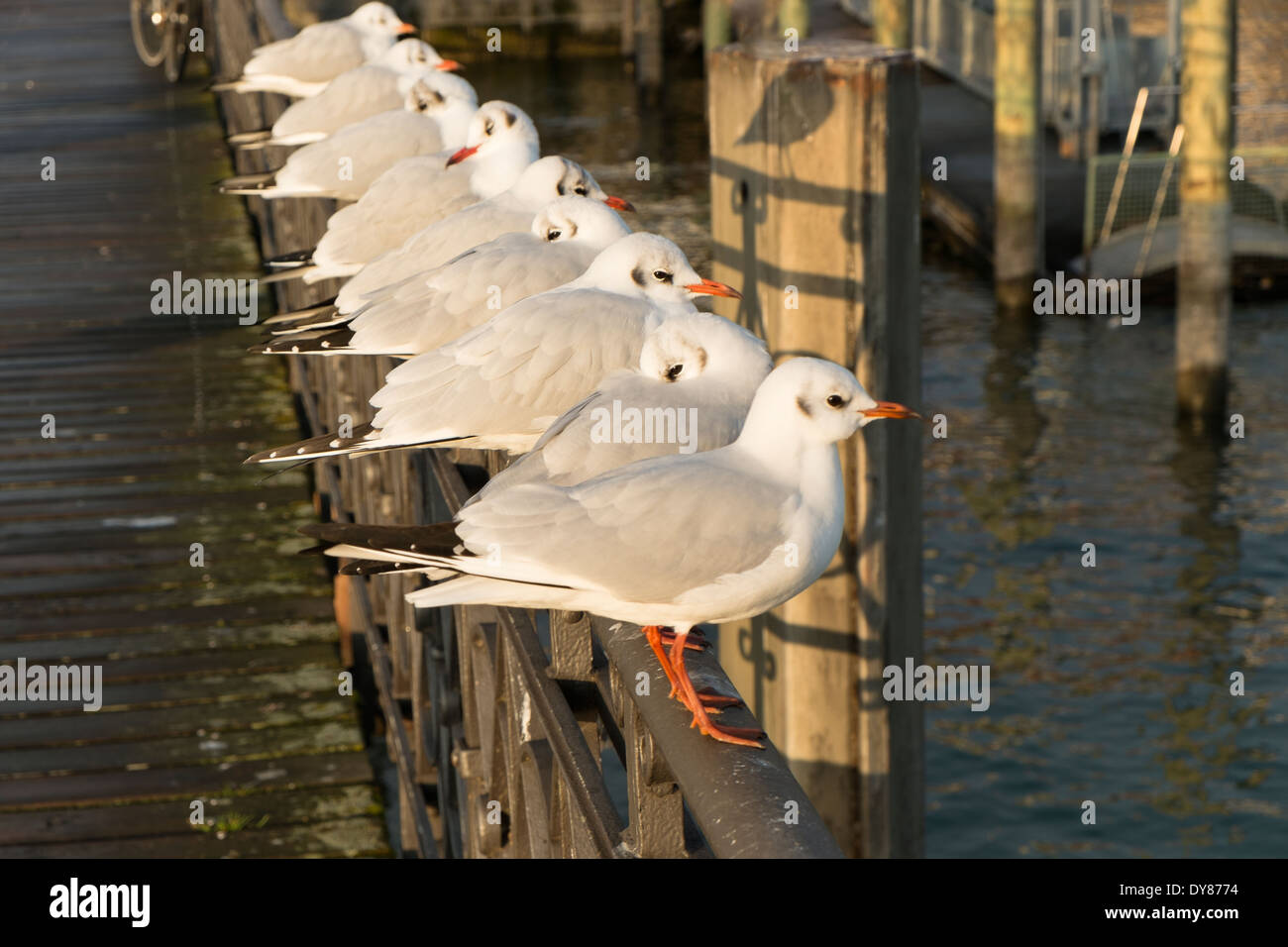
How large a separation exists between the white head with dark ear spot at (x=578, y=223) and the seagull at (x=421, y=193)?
0.99 metres

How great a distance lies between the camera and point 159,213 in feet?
37.1

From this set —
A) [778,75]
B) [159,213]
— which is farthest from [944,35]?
[778,75]

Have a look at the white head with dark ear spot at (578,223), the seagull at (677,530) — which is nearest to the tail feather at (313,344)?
the white head with dark ear spot at (578,223)

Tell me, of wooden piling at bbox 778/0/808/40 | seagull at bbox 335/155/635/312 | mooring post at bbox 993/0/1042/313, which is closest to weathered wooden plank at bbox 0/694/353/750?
seagull at bbox 335/155/635/312

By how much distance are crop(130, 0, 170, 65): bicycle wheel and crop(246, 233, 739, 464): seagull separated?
504 inches

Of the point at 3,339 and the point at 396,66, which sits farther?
the point at 3,339

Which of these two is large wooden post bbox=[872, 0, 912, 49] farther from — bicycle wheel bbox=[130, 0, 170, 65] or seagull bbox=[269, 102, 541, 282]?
seagull bbox=[269, 102, 541, 282]

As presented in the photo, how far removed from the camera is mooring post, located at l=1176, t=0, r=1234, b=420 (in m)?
13.8

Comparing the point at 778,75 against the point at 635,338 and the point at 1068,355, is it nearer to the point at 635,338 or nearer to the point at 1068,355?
the point at 635,338

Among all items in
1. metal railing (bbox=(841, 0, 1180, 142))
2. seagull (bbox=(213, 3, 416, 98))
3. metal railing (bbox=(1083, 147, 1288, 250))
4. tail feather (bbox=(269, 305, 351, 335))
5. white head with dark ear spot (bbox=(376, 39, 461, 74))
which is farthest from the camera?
metal railing (bbox=(841, 0, 1180, 142))

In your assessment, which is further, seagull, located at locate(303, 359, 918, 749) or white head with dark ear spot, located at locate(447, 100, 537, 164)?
white head with dark ear spot, located at locate(447, 100, 537, 164)

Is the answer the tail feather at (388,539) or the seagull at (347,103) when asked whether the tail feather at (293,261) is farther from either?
the tail feather at (388,539)
